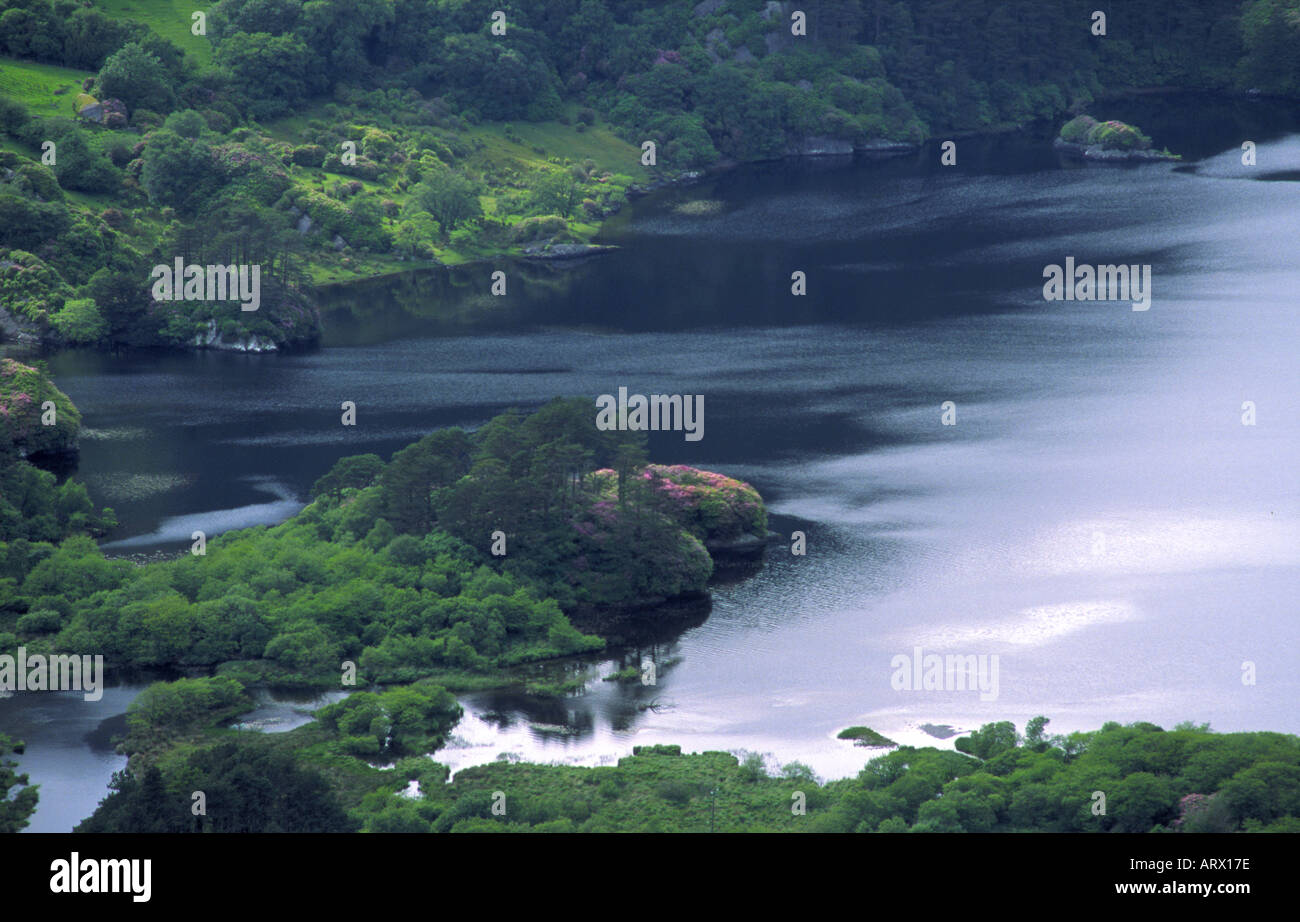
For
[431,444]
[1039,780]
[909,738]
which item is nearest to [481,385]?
[431,444]

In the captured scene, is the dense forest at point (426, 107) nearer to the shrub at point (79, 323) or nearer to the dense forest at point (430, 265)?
the shrub at point (79, 323)

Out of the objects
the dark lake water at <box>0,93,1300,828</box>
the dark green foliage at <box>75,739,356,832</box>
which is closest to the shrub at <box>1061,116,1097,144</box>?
the dark lake water at <box>0,93,1300,828</box>

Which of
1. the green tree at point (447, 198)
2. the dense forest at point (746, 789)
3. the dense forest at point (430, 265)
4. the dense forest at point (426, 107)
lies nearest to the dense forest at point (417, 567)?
the dense forest at point (430, 265)

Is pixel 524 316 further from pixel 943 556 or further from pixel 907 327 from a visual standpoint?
pixel 943 556

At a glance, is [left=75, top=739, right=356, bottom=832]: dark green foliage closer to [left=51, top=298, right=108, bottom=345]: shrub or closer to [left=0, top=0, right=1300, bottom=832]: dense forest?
[left=0, top=0, right=1300, bottom=832]: dense forest

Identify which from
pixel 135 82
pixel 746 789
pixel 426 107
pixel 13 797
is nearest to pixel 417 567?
pixel 13 797
